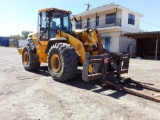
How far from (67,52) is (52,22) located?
242 centimetres

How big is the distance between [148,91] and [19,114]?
4311 mm

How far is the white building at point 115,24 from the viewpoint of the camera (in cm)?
2986

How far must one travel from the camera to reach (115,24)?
30312 mm

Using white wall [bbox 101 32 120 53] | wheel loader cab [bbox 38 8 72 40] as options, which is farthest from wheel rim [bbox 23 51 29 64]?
white wall [bbox 101 32 120 53]

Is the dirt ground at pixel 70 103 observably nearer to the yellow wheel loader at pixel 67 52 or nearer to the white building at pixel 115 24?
the yellow wheel loader at pixel 67 52

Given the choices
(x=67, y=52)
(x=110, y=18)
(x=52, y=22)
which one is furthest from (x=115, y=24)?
(x=67, y=52)

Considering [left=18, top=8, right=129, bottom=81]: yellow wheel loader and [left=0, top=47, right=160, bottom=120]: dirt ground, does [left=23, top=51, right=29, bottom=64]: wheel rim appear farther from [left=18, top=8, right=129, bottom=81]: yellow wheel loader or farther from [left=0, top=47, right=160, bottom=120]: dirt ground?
[left=0, top=47, right=160, bottom=120]: dirt ground

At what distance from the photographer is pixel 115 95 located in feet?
20.9

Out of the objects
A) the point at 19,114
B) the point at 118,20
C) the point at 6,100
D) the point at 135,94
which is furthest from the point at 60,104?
the point at 118,20

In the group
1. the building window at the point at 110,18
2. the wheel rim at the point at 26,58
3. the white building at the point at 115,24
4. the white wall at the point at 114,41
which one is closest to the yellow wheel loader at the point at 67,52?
the wheel rim at the point at 26,58

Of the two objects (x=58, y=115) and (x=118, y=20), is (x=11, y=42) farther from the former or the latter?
(x=58, y=115)

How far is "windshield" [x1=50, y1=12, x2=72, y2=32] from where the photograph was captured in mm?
9533

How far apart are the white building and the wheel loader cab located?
66.6 ft

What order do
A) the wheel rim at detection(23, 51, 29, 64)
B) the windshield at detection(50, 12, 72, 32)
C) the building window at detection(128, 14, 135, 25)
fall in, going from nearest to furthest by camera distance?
the windshield at detection(50, 12, 72, 32), the wheel rim at detection(23, 51, 29, 64), the building window at detection(128, 14, 135, 25)
